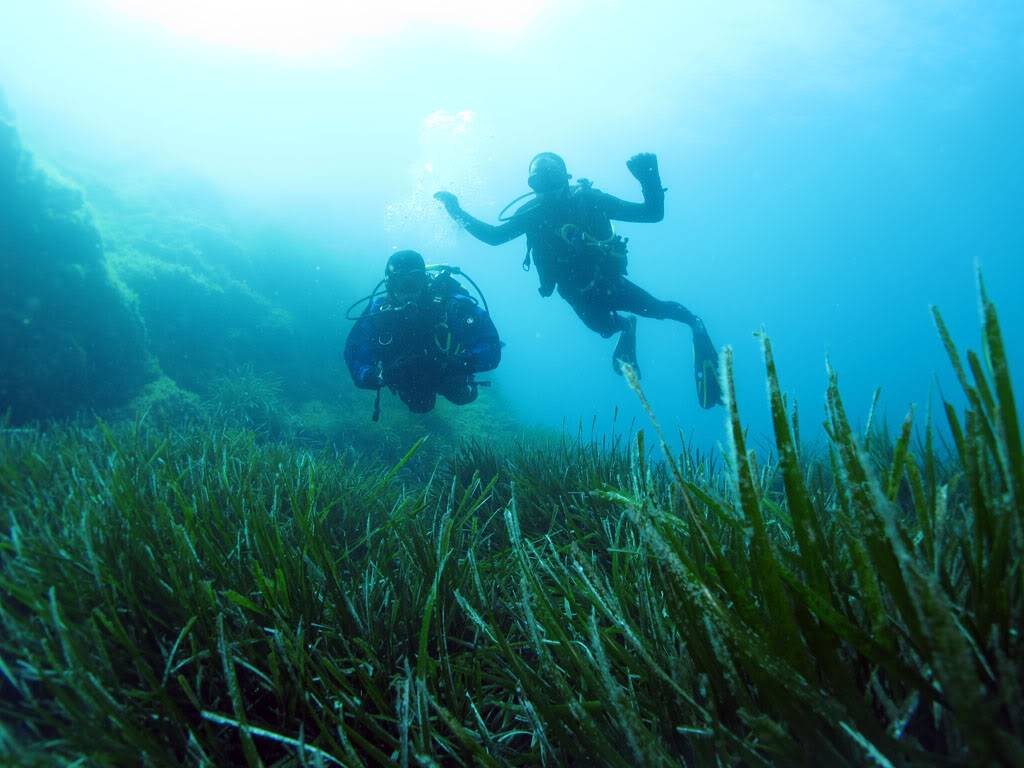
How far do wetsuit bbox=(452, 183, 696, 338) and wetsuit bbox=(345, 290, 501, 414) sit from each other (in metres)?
1.57

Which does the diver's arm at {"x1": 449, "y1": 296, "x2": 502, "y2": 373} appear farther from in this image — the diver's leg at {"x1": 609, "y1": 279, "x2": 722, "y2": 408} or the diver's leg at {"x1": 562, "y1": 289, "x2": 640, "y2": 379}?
the diver's leg at {"x1": 609, "y1": 279, "x2": 722, "y2": 408}

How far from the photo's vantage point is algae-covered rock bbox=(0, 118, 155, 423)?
8.12 metres

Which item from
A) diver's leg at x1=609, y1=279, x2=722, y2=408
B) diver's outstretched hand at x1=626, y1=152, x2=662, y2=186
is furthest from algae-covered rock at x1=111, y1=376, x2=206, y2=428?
diver's outstretched hand at x1=626, y1=152, x2=662, y2=186

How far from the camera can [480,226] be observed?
7.65 m

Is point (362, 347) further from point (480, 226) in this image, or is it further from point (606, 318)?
point (606, 318)

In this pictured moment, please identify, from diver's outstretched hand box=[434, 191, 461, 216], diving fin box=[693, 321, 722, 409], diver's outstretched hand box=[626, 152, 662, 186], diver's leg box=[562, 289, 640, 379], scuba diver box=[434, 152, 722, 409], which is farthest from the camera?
diver's leg box=[562, 289, 640, 379]

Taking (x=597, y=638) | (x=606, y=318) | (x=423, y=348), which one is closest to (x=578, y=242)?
(x=606, y=318)

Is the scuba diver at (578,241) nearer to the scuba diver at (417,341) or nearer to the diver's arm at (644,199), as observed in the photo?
the diver's arm at (644,199)

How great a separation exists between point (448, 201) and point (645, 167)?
9.10 feet

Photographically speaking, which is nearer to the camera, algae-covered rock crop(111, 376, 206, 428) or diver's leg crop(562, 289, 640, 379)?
diver's leg crop(562, 289, 640, 379)

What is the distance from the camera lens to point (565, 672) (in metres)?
1.27

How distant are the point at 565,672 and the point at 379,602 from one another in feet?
2.45

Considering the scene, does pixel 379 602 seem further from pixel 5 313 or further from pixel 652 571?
pixel 5 313

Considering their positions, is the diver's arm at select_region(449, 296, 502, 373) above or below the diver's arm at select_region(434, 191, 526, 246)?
below
